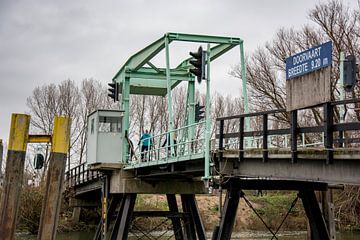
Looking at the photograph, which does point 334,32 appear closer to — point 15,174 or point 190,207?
point 190,207

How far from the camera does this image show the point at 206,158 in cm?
1412

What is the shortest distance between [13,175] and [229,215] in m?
5.63

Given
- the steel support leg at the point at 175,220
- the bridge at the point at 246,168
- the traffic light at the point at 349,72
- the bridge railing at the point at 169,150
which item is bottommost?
the steel support leg at the point at 175,220

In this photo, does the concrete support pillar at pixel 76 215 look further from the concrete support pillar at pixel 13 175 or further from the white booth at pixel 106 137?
the concrete support pillar at pixel 13 175

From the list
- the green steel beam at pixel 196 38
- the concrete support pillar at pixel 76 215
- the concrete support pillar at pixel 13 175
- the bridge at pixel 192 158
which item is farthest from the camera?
the concrete support pillar at pixel 76 215

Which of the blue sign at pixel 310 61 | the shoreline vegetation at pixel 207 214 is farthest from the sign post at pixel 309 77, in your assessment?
the shoreline vegetation at pixel 207 214

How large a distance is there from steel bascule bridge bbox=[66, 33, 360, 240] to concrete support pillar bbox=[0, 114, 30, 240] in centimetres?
454

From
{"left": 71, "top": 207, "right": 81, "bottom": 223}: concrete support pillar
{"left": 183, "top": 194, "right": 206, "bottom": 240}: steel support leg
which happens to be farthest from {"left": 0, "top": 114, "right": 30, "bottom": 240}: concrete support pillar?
{"left": 71, "top": 207, "right": 81, "bottom": 223}: concrete support pillar

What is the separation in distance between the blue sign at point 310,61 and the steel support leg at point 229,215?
13.9 feet

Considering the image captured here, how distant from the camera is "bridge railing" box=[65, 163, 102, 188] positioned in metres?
27.9

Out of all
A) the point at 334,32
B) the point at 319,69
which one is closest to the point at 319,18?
the point at 334,32

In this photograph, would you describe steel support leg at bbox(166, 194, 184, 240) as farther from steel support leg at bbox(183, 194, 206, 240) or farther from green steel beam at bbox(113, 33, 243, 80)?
green steel beam at bbox(113, 33, 243, 80)

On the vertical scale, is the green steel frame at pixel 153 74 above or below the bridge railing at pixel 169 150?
above

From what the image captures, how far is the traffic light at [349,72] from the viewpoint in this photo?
11008mm
